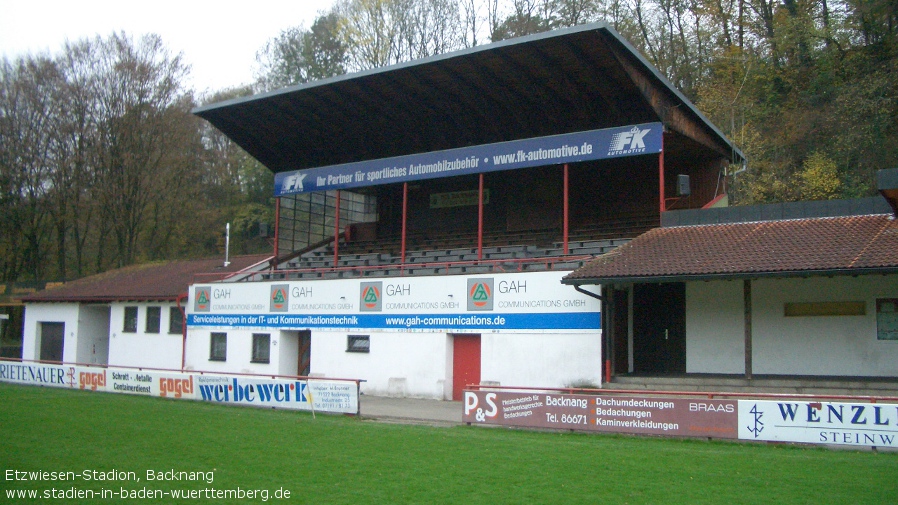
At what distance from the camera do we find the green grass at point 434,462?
9617 mm

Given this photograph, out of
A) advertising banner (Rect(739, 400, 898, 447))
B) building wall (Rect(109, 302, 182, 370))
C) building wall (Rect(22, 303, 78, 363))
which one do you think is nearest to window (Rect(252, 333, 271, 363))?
building wall (Rect(109, 302, 182, 370))

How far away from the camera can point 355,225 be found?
3281cm

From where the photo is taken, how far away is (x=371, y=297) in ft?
81.8

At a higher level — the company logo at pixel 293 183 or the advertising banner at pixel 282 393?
the company logo at pixel 293 183

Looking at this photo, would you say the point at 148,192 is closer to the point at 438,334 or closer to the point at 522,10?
the point at 522,10

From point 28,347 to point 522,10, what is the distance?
1317 inches

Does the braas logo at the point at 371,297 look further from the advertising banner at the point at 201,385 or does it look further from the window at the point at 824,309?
the window at the point at 824,309

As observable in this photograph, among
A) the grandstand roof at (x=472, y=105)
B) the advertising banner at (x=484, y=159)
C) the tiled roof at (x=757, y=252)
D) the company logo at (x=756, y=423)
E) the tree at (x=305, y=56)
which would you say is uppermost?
the tree at (x=305, y=56)

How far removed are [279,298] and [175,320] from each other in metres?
6.09

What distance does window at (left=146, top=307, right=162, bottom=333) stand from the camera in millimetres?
31198

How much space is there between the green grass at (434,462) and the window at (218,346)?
1188 centimetres

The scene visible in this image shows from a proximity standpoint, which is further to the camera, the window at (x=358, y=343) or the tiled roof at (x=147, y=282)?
the tiled roof at (x=147, y=282)

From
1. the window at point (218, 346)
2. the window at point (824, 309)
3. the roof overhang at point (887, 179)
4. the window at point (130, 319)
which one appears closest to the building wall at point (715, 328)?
the window at point (824, 309)

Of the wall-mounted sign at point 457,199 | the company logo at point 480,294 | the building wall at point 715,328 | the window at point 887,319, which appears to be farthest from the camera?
the wall-mounted sign at point 457,199
